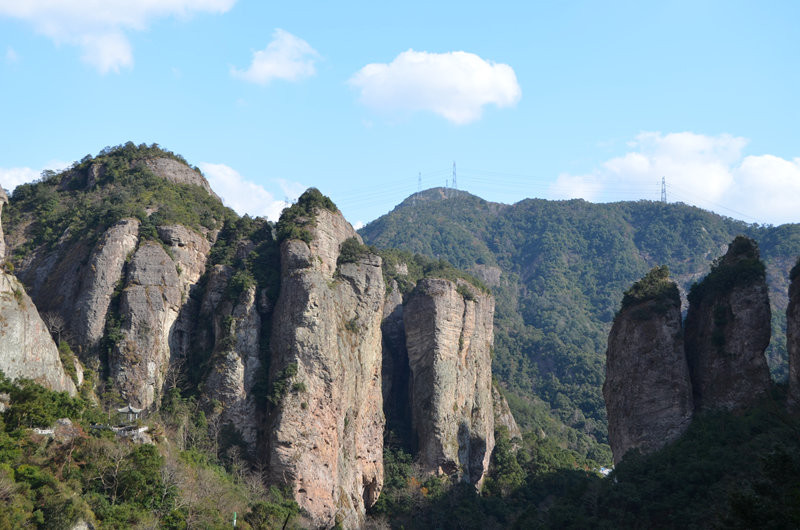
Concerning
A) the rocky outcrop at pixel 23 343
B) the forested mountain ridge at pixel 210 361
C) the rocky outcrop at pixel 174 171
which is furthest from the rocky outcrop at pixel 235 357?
the rocky outcrop at pixel 174 171

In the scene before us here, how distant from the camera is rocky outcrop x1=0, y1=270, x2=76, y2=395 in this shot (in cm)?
5262

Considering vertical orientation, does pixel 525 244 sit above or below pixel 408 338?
above

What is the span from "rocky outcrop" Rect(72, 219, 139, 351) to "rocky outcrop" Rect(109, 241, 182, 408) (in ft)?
3.49

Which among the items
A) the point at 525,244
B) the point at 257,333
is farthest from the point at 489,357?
the point at 525,244

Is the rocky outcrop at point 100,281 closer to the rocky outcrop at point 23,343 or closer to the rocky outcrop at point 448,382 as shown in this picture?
the rocky outcrop at point 23,343

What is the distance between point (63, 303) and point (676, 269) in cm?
12299

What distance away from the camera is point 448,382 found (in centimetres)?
8288

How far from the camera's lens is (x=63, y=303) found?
70750 millimetres

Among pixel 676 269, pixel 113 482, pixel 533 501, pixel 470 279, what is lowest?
pixel 533 501

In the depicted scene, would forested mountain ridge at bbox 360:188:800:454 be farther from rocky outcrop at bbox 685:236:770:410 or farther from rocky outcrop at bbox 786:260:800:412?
rocky outcrop at bbox 786:260:800:412

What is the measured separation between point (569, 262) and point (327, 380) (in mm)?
114766

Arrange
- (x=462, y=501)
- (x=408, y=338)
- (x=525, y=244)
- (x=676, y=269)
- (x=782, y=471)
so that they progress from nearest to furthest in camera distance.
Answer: (x=782, y=471) < (x=462, y=501) < (x=408, y=338) < (x=676, y=269) < (x=525, y=244)

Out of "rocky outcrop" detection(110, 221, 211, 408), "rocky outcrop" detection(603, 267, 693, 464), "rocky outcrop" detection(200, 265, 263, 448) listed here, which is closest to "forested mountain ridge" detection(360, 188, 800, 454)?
"rocky outcrop" detection(603, 267, 693, 464)

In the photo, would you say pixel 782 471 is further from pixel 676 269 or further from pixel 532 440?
pixel 676 269
